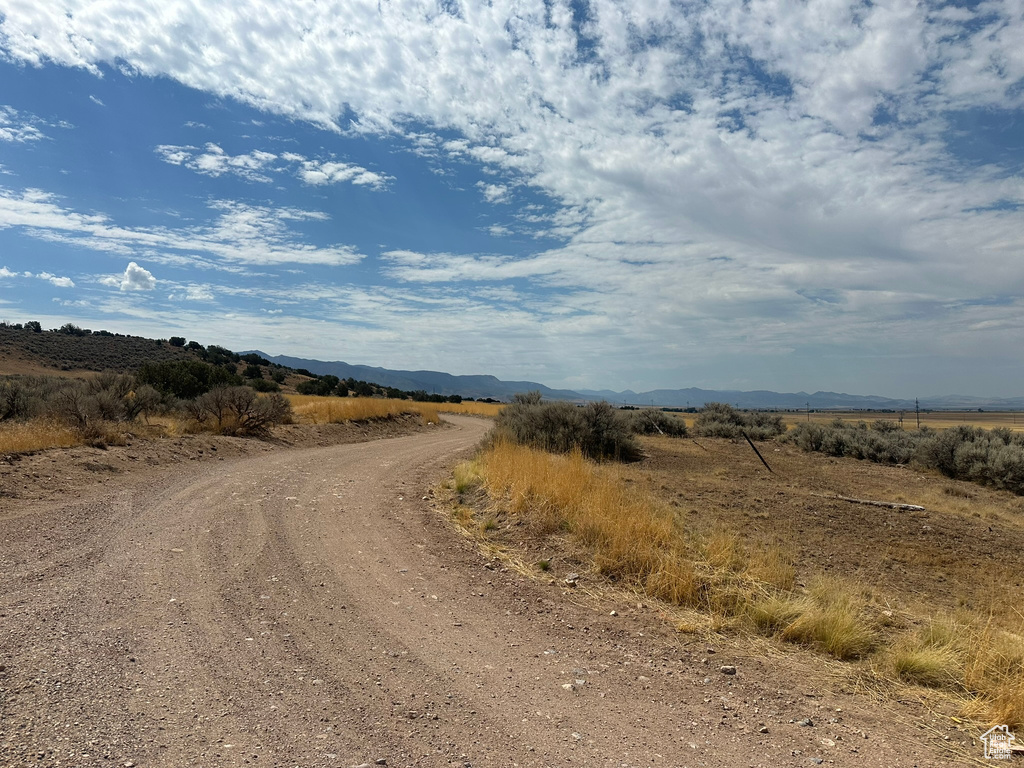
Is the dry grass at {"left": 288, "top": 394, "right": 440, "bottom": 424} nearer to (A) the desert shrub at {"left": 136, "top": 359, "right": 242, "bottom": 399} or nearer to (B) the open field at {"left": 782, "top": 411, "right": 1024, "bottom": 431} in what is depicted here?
(A) the desert shrub at {"left": 136, "top": 359, "right": 242, "bottom": 399}

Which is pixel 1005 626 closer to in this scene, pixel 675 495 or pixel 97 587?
pixel 675 495

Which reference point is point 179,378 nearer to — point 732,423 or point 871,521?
point 871,521

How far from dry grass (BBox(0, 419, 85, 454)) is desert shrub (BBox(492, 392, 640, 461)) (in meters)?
10.6

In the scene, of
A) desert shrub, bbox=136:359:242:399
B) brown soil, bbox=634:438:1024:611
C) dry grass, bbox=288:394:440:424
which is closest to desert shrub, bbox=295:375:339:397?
dry grass, bbox=288:394:440:424

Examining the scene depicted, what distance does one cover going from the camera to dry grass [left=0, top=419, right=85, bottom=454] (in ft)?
37.7

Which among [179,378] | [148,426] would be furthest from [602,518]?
[179,378]

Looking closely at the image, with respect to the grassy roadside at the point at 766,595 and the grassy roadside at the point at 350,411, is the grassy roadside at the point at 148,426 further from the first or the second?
the grassy roadside at the point at 766,595

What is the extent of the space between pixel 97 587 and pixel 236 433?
1473cm

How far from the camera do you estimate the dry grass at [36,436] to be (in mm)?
11498

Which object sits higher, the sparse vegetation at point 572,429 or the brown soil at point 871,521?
the sparse vegetation at point 572,429

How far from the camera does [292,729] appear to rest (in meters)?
3.44

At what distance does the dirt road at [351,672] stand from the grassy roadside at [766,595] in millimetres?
691

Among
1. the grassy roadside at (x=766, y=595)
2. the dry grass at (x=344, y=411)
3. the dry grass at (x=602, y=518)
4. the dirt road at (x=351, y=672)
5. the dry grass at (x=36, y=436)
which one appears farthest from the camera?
the dry grass at (x=344, y=411)

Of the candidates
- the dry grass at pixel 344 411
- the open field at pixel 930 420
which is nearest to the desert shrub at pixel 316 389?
the dry grass at pixel 344 411
